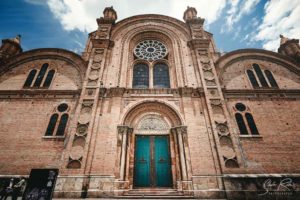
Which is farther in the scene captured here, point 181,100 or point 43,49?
point 43,49

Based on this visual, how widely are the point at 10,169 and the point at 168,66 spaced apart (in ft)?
37.3

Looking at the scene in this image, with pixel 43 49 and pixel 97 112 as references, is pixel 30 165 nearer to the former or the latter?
pixel 97 112

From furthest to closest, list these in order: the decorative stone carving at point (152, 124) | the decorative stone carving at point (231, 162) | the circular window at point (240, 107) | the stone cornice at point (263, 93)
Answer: the stone cornice at point (263, 93)
the circular window at point (240, 107)
the decorative stone carving at point (152, 124)
the decorative stone carving at point (231, 162)

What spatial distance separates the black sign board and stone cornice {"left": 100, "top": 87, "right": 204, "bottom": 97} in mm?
5821

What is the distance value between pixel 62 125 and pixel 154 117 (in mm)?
5488

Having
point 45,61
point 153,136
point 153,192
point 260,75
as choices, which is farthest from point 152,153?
point 45,61

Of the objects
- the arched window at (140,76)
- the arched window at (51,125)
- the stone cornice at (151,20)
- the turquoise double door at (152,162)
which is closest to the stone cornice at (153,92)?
the arched window at (140,76)

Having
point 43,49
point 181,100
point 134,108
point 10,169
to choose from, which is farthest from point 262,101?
point 43,49

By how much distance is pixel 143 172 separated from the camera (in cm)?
945

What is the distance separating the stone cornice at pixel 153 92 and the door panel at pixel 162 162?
2.81 m

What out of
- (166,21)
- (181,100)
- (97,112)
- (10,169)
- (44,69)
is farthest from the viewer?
(166,21)

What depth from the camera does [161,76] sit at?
13.1 m

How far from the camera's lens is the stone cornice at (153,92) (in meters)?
11.3

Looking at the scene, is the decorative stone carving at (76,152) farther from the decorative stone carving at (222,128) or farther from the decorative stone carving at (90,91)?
the decorative stone carving at (222,128)
